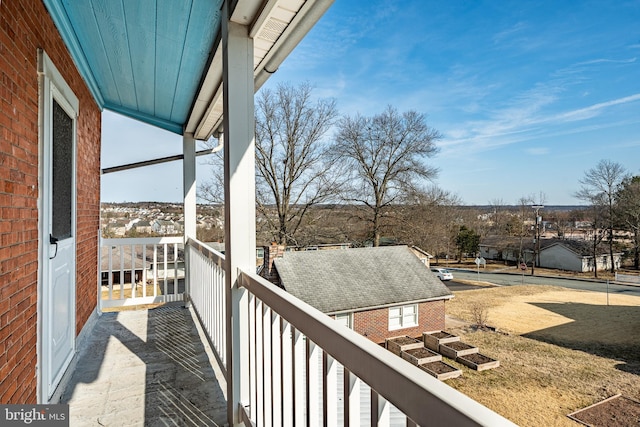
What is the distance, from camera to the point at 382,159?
426 centimetres

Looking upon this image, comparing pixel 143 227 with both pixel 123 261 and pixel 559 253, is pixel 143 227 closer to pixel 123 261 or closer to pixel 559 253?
pixel 123 261

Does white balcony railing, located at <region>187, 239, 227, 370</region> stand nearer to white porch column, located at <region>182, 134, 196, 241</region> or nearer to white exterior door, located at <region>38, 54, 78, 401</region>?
white porch column, located at <region>182, 134, 196, 241</region>

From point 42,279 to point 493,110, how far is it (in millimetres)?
4957

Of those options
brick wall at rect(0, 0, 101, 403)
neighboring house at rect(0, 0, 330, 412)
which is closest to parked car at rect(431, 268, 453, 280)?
neighboring house at rect(0, 0, 330, 412)

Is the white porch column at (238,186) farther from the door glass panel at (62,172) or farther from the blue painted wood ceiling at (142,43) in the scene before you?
the door glass panel at (62,172)

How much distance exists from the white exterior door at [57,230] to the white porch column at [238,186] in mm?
965

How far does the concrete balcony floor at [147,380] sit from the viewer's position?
6.23ft

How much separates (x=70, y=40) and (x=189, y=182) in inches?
81.1

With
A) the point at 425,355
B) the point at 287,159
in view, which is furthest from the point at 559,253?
the point at 287,159

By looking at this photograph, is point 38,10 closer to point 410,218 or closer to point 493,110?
point 410,218

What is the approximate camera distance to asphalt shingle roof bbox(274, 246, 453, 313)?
512 cm

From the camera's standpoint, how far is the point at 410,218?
13.9ft

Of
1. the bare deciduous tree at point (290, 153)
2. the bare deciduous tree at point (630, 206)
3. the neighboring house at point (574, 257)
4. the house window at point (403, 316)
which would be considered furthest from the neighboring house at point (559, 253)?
the bare deciduous tree at point (290, 153)

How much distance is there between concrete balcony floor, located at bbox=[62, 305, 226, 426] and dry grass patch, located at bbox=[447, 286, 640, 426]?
5.86 feet
